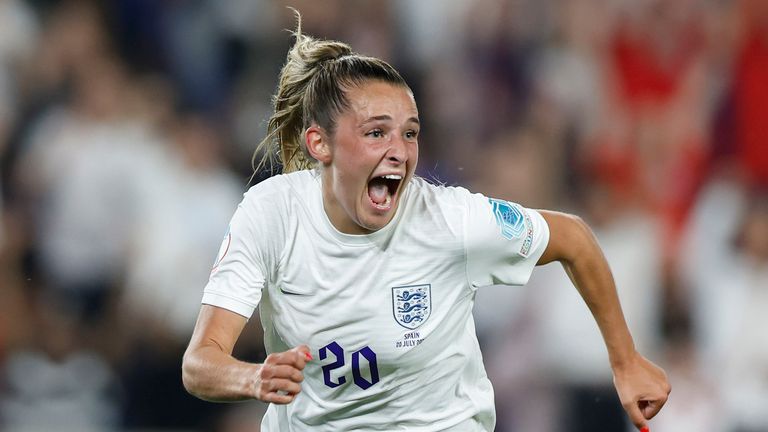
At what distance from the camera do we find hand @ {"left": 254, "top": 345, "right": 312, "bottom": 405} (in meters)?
2.79

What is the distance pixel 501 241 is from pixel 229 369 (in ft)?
3.38

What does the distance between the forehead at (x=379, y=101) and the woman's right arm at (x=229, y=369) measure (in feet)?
2.42

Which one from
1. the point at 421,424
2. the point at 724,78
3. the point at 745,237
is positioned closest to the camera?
the point at 421,424

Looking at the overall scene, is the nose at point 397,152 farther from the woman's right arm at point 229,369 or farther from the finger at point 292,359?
the finger at point 292,359

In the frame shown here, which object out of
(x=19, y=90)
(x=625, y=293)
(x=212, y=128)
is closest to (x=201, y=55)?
(x=212, y=128)

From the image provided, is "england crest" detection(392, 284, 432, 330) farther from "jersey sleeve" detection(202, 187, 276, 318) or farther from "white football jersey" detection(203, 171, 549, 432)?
"jersey sleeve" detection(202, 187, 276, 318)

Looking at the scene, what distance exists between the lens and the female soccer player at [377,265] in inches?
140

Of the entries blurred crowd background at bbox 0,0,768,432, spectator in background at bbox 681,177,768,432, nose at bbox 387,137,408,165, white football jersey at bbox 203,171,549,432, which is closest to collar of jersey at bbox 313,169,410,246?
white football jersey at bbox 203,171,549,432

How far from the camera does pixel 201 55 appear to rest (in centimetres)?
688

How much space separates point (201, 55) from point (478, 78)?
1684mm

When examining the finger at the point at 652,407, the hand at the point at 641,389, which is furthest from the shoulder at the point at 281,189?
the finger at the point at 652,407

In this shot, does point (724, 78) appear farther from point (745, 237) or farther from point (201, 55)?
point (201, 55)

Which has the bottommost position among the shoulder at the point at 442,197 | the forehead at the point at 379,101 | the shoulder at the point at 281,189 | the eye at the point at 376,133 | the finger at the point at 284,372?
the finger at the point at 284,372

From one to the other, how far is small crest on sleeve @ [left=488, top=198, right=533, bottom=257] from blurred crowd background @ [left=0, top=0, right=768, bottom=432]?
2676 mm
